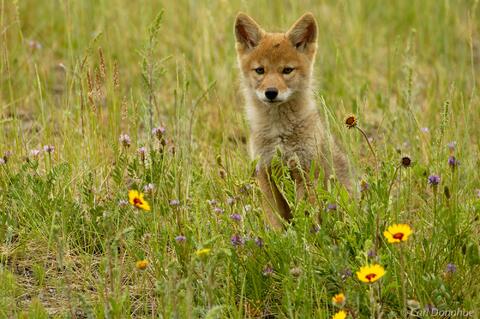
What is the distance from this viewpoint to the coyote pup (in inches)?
182

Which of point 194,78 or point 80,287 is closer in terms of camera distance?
point 80,287

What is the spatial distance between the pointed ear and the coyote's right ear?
198 mm

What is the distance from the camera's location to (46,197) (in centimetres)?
379

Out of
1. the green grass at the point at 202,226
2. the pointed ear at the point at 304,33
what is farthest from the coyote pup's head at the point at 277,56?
the green grass at the point at 202,226

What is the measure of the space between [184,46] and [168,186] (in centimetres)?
328

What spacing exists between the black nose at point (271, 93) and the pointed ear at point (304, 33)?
488mm

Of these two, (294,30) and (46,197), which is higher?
(294,30)

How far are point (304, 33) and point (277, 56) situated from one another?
25 centimetres

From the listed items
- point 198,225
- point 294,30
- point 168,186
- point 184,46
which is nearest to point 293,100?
point 294,30

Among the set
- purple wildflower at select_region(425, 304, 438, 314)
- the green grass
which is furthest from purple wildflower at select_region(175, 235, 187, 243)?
purple wildflower at select_region(425, 304, 438, 314)

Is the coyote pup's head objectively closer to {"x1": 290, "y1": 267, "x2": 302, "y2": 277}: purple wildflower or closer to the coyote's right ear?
the coyote's right ear

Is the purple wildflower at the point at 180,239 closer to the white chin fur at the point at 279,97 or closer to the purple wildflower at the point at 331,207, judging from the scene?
the purple wildflower at the point at 331,207

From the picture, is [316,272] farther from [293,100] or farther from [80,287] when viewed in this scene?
[293,100]

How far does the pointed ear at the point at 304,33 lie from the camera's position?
16.6 ft
